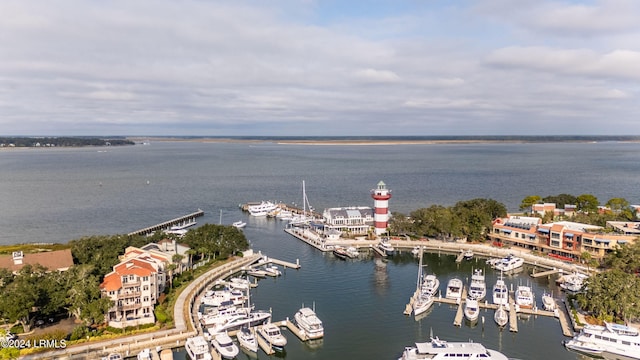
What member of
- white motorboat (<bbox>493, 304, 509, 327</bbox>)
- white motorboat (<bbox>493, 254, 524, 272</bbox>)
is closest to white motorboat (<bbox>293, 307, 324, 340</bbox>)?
white motorboat (<bbox>493, 304, 509, 327</bbox>)

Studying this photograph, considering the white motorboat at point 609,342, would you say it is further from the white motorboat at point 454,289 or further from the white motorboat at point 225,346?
the white motorboat at point 225,346

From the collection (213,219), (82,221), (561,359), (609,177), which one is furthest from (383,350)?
(609,177)

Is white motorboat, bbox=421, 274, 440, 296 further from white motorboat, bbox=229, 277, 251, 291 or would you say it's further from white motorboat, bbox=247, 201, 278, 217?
white motorboat, bbox=247, 201, 278, 217

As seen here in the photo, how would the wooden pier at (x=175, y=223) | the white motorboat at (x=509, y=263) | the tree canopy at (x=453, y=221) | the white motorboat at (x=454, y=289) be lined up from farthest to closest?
1. the wooden pier at (x=175, y=223)
2. the tree canopy at (x=453, y=221)
3. the white motorboat at (x=509, y=263)
4. the white motorboat at (x=454, y=289)

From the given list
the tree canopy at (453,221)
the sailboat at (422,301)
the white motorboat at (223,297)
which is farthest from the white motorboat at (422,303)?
the tree canopy at (453,221)

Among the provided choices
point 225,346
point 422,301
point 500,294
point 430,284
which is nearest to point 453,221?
point 430,284

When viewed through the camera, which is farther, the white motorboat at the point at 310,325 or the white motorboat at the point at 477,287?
the white motorboat at the point at 477,287
